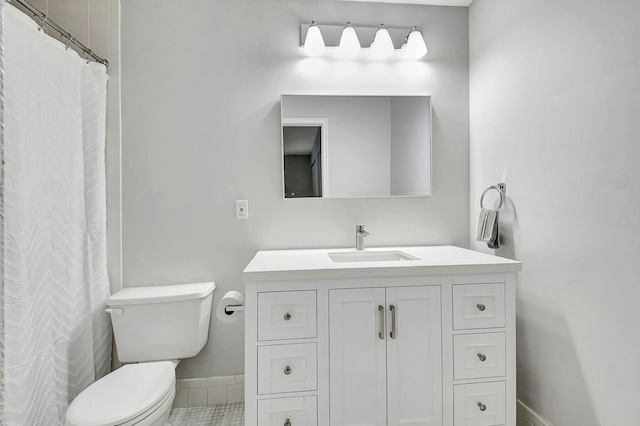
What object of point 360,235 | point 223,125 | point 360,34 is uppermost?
point 360,34

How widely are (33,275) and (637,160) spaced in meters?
2.24

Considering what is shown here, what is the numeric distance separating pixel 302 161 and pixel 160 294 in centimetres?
106

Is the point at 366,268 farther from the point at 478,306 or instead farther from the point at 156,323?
the point at 156,323

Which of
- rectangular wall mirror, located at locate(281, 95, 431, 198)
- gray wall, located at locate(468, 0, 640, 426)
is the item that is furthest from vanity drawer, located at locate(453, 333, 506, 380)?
rectangular wall mirror, located at locate(281, 95, 431, 198)

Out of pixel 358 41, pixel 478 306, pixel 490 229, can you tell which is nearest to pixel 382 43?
pixel 358 41

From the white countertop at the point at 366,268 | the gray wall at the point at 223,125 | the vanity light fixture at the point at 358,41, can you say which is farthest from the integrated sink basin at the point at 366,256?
the vanity light fixture at the point at 358,41

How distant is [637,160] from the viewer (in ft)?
3.63

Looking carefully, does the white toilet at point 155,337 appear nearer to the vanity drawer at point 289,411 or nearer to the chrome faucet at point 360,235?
the vanity drawer at point 289,411

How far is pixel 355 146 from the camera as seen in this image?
6.57 feet

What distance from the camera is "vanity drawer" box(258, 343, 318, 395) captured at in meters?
1.37

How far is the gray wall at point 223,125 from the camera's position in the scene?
6.26ft

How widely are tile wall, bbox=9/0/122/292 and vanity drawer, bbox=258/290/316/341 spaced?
105 centimetres

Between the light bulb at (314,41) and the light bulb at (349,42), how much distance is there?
115 mm

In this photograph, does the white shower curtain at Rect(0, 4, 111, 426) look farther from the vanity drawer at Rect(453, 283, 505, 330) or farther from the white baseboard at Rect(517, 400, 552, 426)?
the white baseboard at Rect(517, 400, 552, 426)
